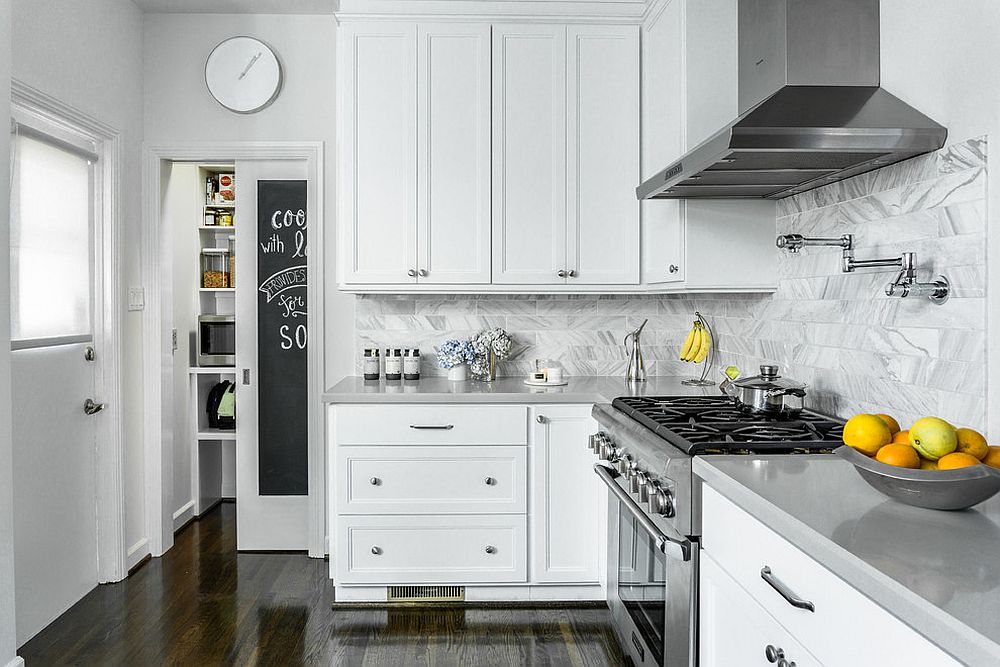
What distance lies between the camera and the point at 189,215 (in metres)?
4.79

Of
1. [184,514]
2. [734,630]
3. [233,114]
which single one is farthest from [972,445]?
[184,514]

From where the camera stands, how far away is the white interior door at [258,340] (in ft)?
12.9

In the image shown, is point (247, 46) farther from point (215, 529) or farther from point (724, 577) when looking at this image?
point (724, 577)

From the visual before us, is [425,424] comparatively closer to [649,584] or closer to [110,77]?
[649,584]

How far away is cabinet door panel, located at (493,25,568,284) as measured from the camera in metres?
3.44

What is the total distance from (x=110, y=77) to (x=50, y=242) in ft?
2.88

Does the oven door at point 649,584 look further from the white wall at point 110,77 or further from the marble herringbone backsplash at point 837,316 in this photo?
the white wall at point 110,77

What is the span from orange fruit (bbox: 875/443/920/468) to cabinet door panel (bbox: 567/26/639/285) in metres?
2.08

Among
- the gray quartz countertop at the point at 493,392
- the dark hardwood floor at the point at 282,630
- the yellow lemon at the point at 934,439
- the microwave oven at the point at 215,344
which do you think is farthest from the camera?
the microwave oven at the point at 215,344

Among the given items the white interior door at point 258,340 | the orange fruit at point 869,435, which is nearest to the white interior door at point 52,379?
the white interior door at point 258,340

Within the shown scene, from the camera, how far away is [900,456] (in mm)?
1450

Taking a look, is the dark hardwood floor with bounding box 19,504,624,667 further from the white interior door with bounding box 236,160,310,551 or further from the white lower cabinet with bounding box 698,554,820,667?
the white lower cabinet with bounding box 698,554,820,667

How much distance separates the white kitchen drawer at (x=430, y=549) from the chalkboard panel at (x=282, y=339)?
854 mm

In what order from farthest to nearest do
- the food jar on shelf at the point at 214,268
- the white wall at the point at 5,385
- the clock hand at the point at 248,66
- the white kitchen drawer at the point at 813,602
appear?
the food jar on shelf at the point at 214,268 < the clock hand at the point at 248,66 < the white wall at the point at 5,385 < the white kitchen drawer at the point at 813,602
